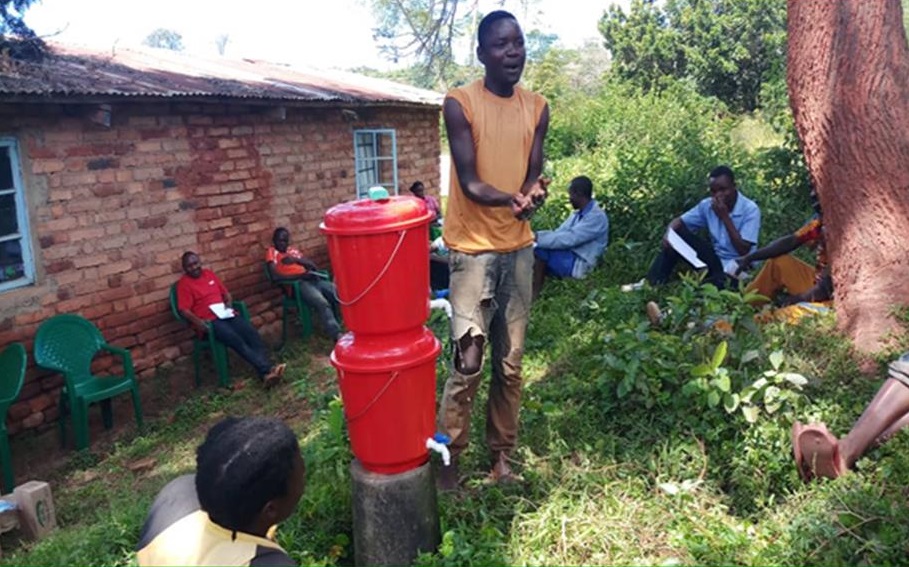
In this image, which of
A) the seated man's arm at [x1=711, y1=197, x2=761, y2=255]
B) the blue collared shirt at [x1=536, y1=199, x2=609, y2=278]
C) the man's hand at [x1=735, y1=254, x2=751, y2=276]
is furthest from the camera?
the blue collared shirt at [x1=536, y1=199, x2=609, y2=278]

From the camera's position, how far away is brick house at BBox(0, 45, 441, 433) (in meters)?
5.58

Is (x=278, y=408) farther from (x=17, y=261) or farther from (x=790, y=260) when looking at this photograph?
(x=790, y=260)

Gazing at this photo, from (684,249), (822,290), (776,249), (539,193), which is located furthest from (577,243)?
(539,193)

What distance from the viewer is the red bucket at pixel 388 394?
2.65 meters

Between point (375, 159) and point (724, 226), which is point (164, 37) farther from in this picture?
point (724, 226)

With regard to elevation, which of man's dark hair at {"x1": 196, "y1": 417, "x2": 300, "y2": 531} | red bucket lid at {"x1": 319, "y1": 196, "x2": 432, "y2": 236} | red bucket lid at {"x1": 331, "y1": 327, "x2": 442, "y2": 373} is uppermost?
red bucket lid at {"x1": 319, "y1": 196, "x2": 432, "y2": 236}

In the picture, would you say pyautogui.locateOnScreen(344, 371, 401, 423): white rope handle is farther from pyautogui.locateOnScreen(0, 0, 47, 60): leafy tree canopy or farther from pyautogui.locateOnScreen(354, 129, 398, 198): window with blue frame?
pyautogui.locateOnScreen(354, 129, 398, 198): window with blue frame

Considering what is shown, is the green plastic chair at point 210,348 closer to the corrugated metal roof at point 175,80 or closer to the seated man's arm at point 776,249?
the corrugated metal roof at point 175,80

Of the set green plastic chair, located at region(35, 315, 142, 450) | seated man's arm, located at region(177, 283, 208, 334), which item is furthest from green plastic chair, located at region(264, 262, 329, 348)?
green plastic chair, located at region(35, 315, 142, 450)

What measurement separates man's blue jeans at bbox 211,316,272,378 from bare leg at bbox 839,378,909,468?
4819mm

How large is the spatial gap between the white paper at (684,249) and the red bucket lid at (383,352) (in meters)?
4.12

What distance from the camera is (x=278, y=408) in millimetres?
6172

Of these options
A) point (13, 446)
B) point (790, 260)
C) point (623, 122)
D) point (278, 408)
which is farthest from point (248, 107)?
point (623, 122)

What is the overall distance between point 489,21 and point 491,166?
1.97 ft
